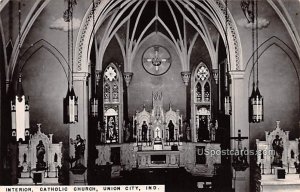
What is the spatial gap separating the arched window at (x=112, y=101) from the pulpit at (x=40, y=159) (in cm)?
333

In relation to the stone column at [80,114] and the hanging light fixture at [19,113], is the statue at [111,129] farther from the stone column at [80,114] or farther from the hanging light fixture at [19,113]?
the hanging light fixture at [19,113]

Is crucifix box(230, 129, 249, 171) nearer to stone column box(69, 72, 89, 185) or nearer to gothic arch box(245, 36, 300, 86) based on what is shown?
gothic arch box(245, 36, 300, 86)

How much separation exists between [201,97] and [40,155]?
5.19 meters

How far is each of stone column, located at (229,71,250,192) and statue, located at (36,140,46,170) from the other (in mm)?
3161

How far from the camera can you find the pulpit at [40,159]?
22.4 ft

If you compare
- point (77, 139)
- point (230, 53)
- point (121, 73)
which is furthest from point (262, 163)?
point (121, 73)

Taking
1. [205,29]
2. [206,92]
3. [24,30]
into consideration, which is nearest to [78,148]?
[24,30]

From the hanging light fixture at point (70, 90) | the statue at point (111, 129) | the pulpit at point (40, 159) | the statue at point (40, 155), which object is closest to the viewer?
the pulpit at point (40, 159)

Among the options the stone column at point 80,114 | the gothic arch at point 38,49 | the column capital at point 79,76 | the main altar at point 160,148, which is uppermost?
the gothic arch at point 38,49

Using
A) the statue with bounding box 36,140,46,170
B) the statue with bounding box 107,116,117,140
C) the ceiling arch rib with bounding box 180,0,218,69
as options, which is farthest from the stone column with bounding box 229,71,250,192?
the statue with bounding box 107,116,117,140

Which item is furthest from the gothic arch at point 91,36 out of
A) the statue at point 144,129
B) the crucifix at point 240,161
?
the statue at point 144,129

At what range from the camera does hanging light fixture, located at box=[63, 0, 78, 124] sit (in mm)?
7105

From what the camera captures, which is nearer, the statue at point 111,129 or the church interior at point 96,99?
the church interior at point 96,99

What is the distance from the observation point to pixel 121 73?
445 inches
